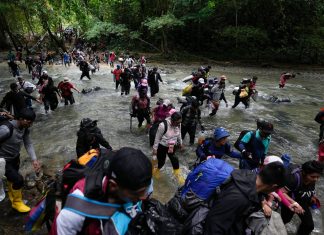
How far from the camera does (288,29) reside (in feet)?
93.5

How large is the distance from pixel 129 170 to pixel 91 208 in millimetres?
345

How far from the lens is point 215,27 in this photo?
102 feet

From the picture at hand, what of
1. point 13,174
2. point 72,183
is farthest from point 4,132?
point 72,183

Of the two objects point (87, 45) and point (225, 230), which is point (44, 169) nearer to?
point (225, 230)

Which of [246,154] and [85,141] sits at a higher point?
[85,141]

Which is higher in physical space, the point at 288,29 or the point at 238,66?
the point at 288,29

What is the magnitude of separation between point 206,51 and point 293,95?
1799 cm

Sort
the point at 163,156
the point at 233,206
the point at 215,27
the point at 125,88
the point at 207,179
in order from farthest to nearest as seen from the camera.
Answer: the point at 215,27
the point at 125,88
the point at 163,156
the point at 207,179
the point at 233,206

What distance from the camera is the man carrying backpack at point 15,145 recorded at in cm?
431

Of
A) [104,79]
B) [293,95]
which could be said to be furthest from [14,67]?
[293,95]

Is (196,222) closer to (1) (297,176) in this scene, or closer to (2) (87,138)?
(1) (297,176)

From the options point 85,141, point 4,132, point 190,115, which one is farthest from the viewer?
point 190,115

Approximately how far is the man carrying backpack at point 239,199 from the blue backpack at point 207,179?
0.36 ft

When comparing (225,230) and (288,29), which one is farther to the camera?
(288,29)
